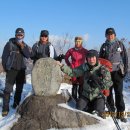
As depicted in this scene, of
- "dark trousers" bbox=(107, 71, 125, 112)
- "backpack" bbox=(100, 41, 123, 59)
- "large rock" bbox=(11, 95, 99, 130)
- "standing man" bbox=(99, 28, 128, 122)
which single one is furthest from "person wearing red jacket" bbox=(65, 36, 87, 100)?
"large rock" bbox=(11, 95, 99, 130)

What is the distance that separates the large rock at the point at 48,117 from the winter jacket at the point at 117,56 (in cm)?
138

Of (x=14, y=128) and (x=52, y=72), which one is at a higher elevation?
(x=52, y=72)

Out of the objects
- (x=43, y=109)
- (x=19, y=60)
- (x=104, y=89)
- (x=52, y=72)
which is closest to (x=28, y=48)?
(x=19, y=60)

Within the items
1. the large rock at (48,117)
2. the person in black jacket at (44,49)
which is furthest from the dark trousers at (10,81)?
the large rock at (48,117)

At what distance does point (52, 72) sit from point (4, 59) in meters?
1.29

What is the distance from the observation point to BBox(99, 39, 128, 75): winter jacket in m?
6.85

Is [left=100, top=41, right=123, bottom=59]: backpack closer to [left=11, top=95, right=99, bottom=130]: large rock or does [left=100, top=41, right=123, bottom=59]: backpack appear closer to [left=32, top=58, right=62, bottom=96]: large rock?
[left=32, top=58, right=62, bottom=96]: large rock

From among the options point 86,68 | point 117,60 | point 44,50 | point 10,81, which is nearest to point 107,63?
point 117,60

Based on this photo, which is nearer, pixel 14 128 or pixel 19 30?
pixel 14 128

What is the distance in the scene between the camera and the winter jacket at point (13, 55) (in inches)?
288

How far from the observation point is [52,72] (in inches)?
272

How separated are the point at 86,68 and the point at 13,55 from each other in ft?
6.29

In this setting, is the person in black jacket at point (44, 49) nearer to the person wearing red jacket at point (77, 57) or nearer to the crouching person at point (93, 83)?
the person wearing red jacket at point (77, 57)

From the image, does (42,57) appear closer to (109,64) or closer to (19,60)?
(19,60)
